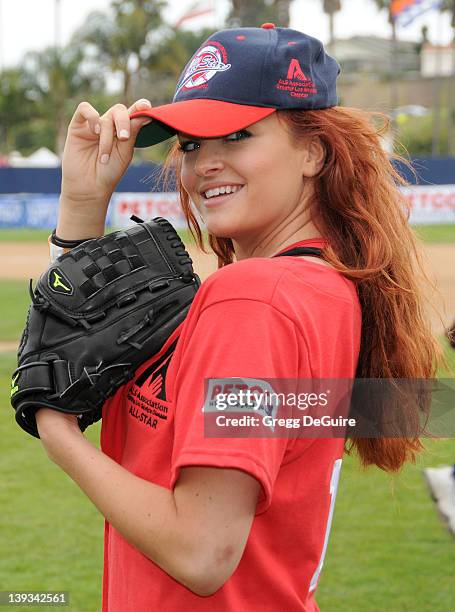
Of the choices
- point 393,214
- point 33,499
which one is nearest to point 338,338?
point 393,214

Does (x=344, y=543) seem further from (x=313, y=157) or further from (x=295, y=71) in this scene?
(x=295, y=71)

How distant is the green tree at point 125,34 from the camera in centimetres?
5588

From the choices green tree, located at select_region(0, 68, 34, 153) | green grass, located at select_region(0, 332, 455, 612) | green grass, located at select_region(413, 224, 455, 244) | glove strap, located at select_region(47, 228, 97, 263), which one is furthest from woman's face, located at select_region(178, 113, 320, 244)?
green tree, located at select_region(0, 68, 34, 153)

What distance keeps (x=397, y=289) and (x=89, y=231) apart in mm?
696

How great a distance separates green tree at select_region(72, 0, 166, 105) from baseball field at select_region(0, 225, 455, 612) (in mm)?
51606

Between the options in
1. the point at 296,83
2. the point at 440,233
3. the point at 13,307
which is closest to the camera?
the point at 296,83

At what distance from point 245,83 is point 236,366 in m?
0.59

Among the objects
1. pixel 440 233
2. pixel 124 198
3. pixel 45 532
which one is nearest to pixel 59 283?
pixel 45 532

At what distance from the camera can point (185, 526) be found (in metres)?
1.40

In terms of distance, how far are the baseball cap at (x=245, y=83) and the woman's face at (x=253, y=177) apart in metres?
0.04

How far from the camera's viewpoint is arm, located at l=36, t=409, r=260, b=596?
1.39m

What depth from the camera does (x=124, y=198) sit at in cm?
2233

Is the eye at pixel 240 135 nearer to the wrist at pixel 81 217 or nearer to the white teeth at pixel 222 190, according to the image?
the white teeth at pixel 222 190

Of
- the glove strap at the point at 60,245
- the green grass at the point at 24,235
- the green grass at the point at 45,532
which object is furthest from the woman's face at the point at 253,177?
the green grass at the point at 24,235
